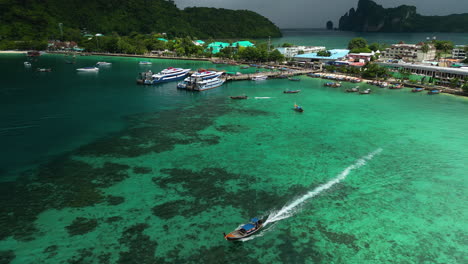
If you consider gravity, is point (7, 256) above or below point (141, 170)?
below

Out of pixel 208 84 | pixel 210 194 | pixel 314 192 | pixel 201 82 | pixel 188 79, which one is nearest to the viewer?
pixel 210 194

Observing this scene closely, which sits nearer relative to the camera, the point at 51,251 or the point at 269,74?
the point at 51,251

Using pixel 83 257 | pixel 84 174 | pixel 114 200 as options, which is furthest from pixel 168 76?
pixel 83 257

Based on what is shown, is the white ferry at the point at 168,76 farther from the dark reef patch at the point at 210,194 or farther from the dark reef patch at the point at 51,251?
the dark reef patch at the point at 51,251

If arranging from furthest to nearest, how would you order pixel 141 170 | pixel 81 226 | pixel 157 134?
pixel 157 134, pixel 141 170, pixel 81 226

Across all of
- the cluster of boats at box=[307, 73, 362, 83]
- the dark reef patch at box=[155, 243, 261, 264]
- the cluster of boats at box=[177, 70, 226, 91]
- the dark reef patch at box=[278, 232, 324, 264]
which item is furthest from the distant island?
the dark reef patch at box=[278, 232, 324, 264]

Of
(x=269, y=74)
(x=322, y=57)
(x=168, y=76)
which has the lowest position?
(x=168, y=76)

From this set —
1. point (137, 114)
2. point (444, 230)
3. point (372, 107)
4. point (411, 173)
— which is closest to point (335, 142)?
point (411, 173)

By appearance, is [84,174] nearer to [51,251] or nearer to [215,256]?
[51,251]
